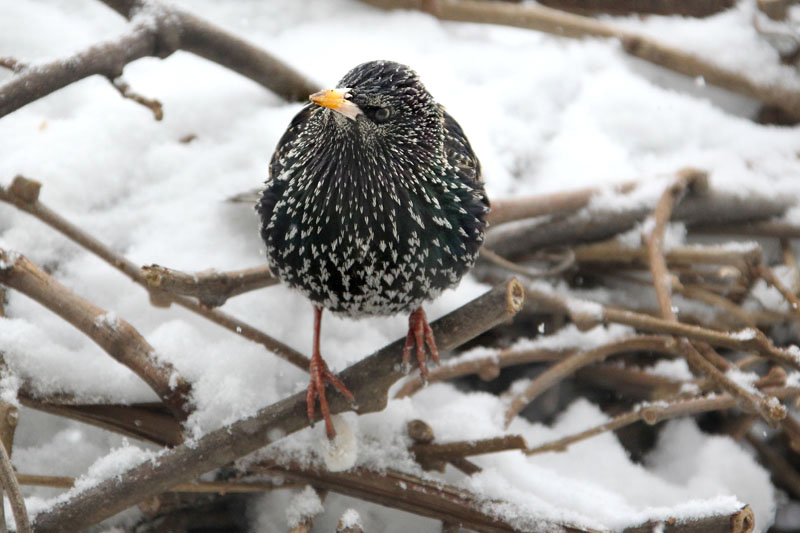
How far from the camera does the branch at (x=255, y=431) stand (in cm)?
206

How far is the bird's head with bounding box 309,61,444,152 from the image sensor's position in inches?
82.3

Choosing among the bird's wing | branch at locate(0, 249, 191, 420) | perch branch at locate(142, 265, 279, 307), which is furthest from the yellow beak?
branch at locate(0, 249, 191, 420)

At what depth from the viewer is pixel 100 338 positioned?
2217 millimetres

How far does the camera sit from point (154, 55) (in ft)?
8.87

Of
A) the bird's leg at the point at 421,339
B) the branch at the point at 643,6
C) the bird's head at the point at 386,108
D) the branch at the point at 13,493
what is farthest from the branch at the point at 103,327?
the branch at the point at 643,6

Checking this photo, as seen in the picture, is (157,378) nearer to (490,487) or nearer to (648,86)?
(490,487)

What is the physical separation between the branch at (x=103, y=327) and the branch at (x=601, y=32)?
7.39 feet

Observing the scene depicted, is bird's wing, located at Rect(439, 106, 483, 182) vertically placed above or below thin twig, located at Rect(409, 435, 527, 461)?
above

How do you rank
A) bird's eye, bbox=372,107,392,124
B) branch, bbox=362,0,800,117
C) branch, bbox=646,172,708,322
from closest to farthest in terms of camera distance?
1. bird's eye, bbox=372,107,392,124
2. branch, bbox=646,172,708,322
3. branch, bbox=362,0,800,117

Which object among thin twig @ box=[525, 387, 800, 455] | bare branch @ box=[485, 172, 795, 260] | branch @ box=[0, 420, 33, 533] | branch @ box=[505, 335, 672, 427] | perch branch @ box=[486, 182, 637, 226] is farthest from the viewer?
bare branch @ box=[485, 172, 795, 260]

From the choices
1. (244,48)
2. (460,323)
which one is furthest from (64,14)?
(460,323)

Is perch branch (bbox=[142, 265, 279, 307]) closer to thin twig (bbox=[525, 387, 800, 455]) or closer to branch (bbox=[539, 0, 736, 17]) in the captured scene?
thin twig (bbox=[525, 387, 800, 455])

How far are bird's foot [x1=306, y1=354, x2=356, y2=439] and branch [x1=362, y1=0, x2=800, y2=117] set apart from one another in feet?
6.81

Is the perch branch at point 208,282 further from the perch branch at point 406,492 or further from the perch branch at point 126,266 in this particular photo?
the perch branch at point 406,492
